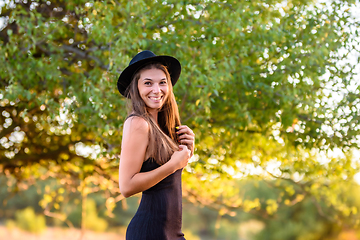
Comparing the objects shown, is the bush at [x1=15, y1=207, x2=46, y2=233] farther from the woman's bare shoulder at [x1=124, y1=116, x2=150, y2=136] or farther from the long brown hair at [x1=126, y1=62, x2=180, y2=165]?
the woman's bare shoulder at [x1=124, y1=116, x2=150, y2=136]

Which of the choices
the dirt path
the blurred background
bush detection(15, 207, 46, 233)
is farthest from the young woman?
bush detection(15, 207, 46, 233)

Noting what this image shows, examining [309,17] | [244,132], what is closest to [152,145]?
[244,132]

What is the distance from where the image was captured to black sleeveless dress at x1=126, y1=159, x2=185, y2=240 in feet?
6.64

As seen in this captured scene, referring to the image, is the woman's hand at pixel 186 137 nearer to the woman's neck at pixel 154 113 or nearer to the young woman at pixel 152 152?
the young woman at pixel 152 152

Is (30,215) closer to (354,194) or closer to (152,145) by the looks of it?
(354,194)

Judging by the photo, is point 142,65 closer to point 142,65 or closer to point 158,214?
point 142,65

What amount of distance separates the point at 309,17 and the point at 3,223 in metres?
41.1

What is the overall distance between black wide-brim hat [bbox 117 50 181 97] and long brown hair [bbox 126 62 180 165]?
0.03m

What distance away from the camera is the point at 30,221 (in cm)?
3534

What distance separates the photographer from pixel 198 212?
3959 centimetres

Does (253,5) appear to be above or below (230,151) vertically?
above

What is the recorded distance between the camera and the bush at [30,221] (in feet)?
114

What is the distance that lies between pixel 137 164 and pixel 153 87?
49cm

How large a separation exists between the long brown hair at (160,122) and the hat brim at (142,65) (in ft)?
0.10
